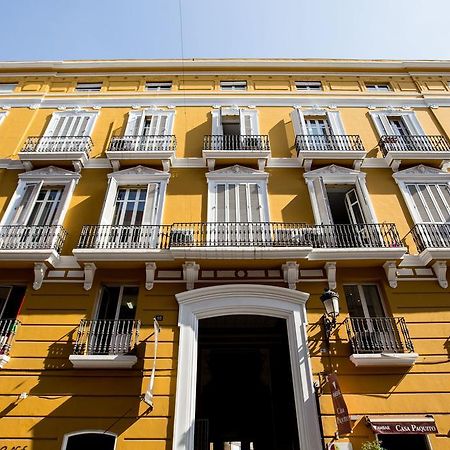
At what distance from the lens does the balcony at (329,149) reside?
37.2 feet

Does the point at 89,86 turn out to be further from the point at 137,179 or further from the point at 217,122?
the point at 137,179

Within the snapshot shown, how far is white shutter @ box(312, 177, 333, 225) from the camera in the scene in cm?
1021

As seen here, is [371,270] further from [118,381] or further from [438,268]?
[118,381]

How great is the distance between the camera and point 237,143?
12.0 meters

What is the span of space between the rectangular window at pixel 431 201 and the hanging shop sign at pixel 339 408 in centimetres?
599

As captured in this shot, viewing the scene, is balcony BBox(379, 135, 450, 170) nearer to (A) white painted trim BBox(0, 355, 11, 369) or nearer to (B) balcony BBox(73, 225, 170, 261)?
(B) balcony BBox(73, 225, 170, 261)

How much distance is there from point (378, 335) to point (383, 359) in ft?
2.26

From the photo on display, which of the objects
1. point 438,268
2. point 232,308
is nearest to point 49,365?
point 232,308

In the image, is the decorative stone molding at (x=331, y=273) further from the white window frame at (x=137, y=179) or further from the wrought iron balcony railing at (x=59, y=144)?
the wrought iron balcony railing at (x=59, y=144)

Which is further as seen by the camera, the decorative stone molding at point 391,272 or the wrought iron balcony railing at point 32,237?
the wrought iron balcony railing at point 32,237

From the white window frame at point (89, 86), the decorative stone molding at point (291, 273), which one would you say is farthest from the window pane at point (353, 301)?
the white window frame at point (89, 86)

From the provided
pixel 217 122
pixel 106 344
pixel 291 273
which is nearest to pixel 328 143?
pixel 217 122

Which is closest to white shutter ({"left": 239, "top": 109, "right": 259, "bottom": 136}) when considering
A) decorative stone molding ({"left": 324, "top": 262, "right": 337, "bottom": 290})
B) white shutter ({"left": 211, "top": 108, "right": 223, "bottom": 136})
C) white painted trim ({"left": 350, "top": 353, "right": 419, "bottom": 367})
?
white shutter ({"left": 211, "top": 108, "right": 223, "bottom": 136})

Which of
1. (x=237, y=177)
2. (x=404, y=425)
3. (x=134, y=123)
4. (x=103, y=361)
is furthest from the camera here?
(x=134, y=123)
